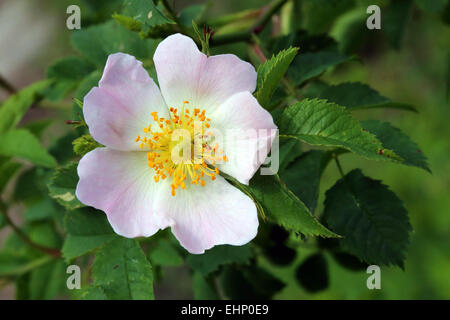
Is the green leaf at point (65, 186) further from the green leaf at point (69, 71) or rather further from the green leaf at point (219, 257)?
the green leaf at point (69, 71)


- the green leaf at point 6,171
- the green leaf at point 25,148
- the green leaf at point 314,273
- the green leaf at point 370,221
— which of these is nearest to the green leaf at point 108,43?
the green leaf at point 25,148

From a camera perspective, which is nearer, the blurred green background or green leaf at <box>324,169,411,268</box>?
green leaf at <box>324,169,411,268</box>

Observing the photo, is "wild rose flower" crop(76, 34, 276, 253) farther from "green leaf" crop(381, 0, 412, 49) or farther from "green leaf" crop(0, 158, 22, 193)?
"green leaf" crop(381, 0, 412, 49)

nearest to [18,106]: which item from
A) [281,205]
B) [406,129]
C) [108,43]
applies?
[108,43]

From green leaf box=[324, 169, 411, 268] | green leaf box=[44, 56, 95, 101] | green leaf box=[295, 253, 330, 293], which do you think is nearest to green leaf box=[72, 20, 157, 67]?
green leaf box=[44, 56, 95, 101]

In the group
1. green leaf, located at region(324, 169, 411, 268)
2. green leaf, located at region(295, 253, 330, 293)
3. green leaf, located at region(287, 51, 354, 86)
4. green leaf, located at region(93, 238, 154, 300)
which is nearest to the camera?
green leaf, located at region(93, 238, 154, 300)
